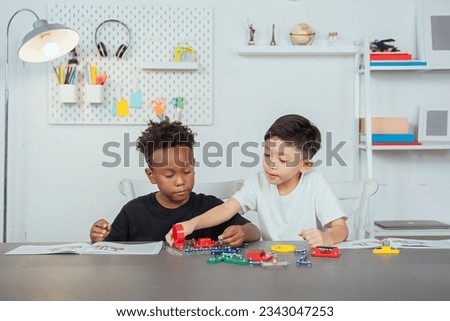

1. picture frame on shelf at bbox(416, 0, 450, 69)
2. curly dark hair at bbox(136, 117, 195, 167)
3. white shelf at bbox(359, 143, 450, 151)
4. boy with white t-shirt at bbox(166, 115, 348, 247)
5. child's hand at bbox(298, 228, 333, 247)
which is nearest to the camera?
child's hand at bbox(298, 228, 333, 247)

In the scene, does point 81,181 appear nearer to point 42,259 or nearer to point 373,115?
point 373,115

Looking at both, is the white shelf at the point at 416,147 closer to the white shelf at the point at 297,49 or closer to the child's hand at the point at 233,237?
the white shelf at the point at 297,49

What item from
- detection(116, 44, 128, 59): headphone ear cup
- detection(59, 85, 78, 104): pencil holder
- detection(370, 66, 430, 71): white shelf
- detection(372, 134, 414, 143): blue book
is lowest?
detection(372, 134, 414, 143): blue book

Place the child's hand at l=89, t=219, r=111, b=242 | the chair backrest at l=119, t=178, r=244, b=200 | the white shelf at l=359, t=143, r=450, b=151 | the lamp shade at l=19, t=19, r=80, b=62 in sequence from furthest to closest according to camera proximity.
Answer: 1. the white shelf at l=359, t=143, r=450, b=151
2. the lamp shade at l=19, t=19, r=80, b=62
3. the chair backrest at l=119, t=178, r=244, b=200
4. the child's hand at l=89, t=219, r=111, b=242

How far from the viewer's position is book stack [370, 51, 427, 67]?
8.76ft

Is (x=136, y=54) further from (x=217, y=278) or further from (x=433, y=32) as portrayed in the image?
(x=217, y=278)

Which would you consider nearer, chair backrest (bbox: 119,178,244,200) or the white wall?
chair backrest (bbox: 119,178,244,200)

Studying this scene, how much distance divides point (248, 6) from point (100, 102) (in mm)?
775

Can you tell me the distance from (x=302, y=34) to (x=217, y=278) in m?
1.84

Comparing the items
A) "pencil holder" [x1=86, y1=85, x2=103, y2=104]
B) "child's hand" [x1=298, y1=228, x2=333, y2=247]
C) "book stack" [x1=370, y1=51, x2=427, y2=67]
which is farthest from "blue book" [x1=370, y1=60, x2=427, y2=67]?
"child's hand" [x1=298, y1=228, x2=333, y2=247]

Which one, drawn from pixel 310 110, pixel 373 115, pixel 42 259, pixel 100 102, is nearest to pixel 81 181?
pixel 100 102

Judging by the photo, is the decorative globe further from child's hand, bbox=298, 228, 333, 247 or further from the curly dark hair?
child's hand, bbox=298, 228, 333, 247

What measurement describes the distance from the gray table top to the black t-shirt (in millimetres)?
422

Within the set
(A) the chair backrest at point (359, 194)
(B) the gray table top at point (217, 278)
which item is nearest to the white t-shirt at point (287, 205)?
(A) the chair backrest at point (359, 194)
